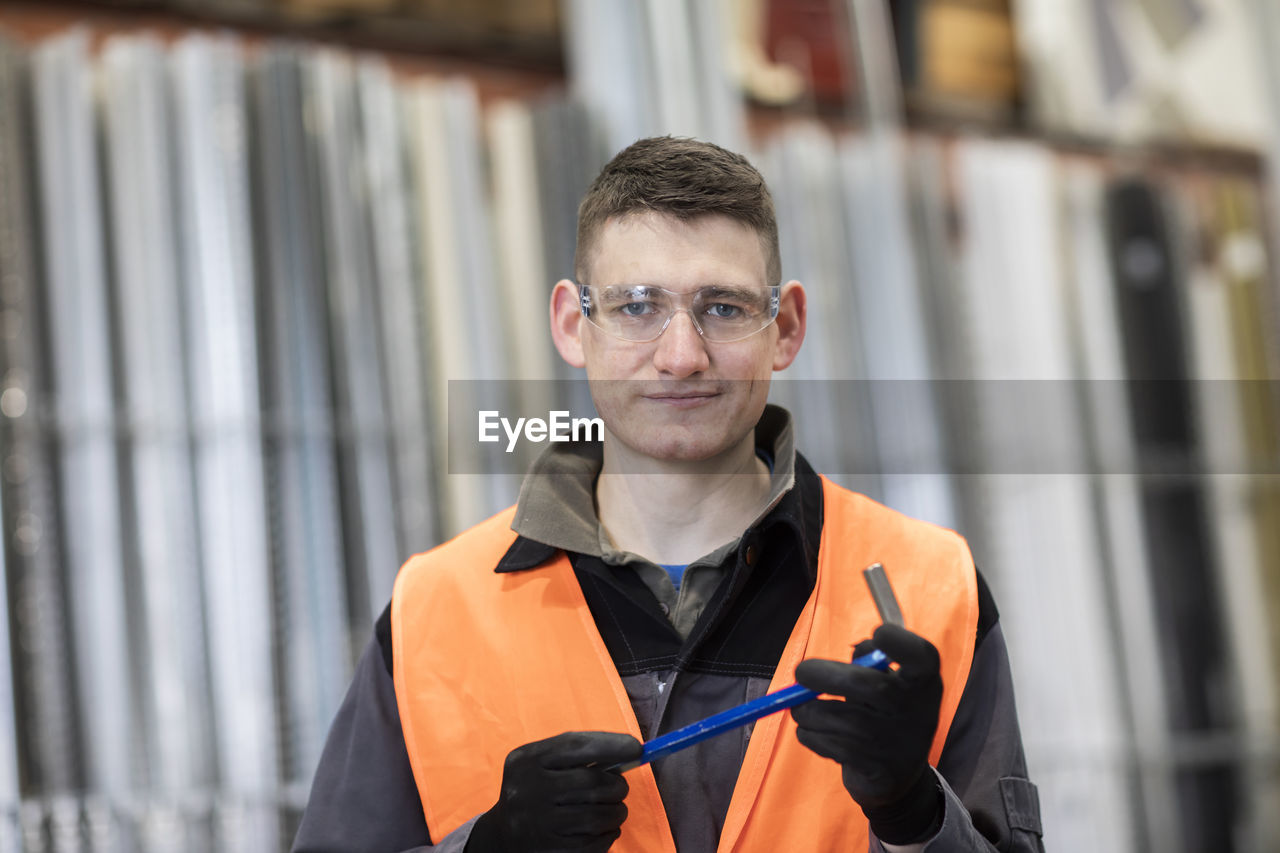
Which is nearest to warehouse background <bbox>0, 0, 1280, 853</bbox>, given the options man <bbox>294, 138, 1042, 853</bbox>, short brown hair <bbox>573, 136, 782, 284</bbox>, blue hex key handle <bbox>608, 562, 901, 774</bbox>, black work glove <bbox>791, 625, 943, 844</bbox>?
man <bbox>294, 138, 1042, 853</bbox>

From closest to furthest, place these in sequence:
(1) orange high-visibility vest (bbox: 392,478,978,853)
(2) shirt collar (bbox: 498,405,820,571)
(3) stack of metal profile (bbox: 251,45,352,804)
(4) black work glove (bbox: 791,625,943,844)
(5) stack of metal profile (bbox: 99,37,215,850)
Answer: (4) black work glove (bbox: 791,625,943,844) → (1) orange high-visibility vest (bbox: 392,478,978,853) → (2) shirt collar (bbox: 498,405,820,571) → (5) stack of metal profile (bbox: 99,37,215,850) → (3) stack of metal profile (bbox: 251,45,352,804)

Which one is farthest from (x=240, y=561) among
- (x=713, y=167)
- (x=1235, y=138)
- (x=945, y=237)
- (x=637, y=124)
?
(x=1235, y=138)

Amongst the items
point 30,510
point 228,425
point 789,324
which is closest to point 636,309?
point 789,324

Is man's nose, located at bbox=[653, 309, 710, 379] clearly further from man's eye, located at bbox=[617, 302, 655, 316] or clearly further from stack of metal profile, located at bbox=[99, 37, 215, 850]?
stack of metal profile, located at bbox=[99, 37, 215, 850]

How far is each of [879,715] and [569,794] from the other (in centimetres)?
32

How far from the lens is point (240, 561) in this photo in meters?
2.93

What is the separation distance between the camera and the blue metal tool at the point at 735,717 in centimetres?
127

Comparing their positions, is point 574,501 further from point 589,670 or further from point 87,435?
point 87,435

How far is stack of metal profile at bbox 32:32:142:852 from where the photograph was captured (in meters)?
2.78

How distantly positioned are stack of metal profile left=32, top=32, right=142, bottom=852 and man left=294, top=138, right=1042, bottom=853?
57.8 inches

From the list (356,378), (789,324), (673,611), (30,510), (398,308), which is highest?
(398,308)

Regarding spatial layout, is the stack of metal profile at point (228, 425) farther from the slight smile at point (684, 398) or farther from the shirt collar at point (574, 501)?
the slight smile at point (684, 398)

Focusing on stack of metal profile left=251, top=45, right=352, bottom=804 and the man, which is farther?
stack of metal profile left=251, top=45, right=352, bottom=804

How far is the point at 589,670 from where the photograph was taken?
1.49 metres
